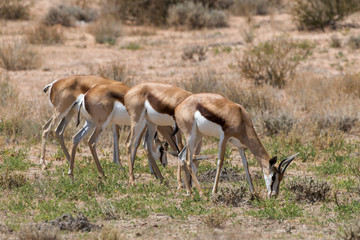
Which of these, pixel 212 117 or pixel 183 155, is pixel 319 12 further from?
pixel 212 117

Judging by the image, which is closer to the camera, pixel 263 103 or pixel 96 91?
pixel 96 91

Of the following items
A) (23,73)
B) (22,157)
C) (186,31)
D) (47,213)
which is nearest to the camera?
(47,213)

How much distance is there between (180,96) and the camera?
7.80 m

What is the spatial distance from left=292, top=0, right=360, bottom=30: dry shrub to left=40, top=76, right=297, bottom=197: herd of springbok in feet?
50.1

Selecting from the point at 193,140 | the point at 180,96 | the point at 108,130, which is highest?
the point at 180,96

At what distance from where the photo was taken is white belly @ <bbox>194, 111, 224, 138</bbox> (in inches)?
284

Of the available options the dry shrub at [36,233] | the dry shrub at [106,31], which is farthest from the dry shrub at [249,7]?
the dry shrub at [36,233]

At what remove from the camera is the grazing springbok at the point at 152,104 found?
7801mm

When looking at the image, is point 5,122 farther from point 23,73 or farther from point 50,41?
point 50,41

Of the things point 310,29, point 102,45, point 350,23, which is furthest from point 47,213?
point 350,23

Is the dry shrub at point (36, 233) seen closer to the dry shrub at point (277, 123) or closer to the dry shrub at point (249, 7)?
the dry shrub at point (277, 123)

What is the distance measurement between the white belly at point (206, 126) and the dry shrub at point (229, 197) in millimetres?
799

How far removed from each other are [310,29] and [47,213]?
60.4 ft

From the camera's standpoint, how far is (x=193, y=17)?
25750mm
